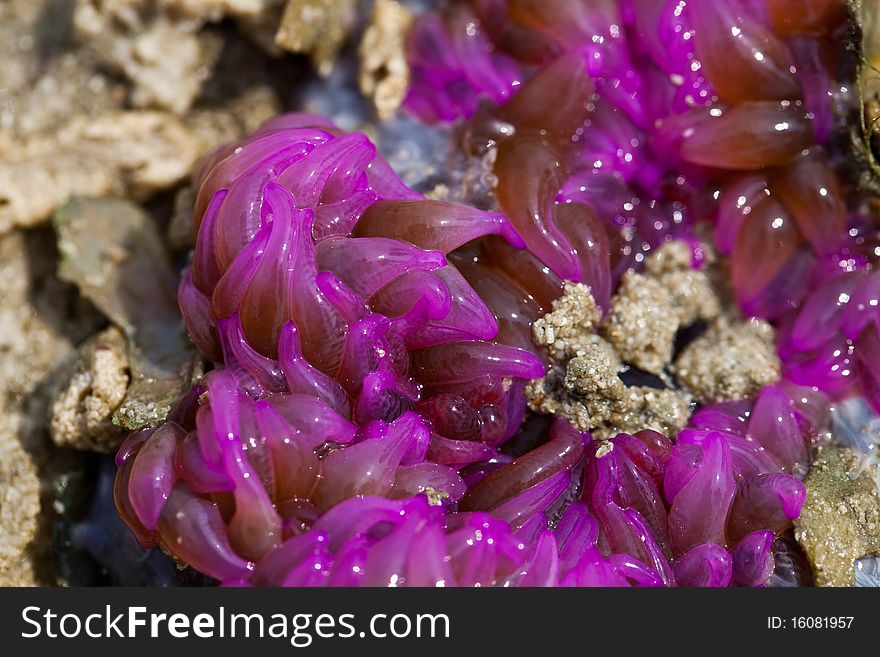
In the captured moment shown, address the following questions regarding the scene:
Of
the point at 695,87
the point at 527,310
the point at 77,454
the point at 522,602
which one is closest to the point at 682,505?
the point at 522,602

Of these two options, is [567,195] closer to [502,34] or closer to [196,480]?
[502,34]

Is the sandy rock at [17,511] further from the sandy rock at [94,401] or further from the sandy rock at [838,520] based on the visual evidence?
the sandy rock at [838,520]

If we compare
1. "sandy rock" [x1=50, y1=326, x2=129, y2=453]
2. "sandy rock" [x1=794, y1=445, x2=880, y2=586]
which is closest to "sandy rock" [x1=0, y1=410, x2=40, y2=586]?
"sandy rock" [x1=50, y1=326, x2=129, y2=453]

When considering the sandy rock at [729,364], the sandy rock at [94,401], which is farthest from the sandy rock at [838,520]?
the sandy rock at [94,401]

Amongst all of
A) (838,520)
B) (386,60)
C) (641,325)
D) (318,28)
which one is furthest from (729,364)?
(318,28)

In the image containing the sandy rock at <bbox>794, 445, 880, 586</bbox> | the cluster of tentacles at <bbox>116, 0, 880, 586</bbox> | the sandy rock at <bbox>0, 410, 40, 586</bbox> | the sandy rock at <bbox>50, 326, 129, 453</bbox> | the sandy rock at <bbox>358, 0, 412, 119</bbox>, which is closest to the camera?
the cluster of tentacles at <bbox>116, 0, 880, 586</bbox>

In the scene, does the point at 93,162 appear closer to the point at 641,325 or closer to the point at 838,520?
the point at 641,325

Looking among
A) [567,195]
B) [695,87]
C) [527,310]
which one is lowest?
[527,310]

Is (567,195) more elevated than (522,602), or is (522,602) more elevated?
(567,195)

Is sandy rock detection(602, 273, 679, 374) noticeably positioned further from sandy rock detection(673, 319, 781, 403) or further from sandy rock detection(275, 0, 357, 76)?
sandy rock detection(275, 0, 357, 76)
